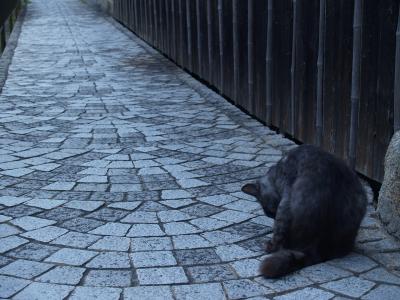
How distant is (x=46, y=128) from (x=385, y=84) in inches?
186

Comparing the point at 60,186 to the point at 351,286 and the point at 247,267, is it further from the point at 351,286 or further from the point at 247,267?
the point at 351,286

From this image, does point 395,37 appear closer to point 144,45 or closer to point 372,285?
point 372,285

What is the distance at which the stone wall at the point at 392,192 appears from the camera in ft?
14.8

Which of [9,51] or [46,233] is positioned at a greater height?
[9,51]

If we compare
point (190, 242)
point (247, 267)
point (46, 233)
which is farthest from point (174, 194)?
point (247, 267)

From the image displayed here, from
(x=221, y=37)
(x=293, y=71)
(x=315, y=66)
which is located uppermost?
(x=221, y=37)

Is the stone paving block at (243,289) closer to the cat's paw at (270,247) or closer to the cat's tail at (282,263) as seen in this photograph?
the cat's tail at (282,263)

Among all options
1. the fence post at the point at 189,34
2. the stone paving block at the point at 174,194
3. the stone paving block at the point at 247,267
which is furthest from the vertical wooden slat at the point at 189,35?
the stone paving block at the point at 247,267

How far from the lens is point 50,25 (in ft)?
71.6

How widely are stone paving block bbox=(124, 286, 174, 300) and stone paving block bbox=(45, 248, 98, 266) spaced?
1.85ft

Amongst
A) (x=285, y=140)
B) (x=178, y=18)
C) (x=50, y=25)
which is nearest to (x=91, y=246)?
(x=285, y=140)

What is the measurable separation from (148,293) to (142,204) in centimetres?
165

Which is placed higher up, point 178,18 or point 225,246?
point 178,18

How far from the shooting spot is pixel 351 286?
12.8 feet
